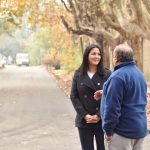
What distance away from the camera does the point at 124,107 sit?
558 centimetres

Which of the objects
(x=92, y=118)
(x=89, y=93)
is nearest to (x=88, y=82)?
(x=89, y=93)

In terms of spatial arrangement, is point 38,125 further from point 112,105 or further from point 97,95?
point 112,105

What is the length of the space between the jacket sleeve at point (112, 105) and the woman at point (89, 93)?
2.87 feet

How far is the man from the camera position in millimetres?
5527

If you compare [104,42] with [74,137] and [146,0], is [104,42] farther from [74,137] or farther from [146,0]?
[74,137]

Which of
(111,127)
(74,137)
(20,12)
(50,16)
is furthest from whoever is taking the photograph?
(50,16)

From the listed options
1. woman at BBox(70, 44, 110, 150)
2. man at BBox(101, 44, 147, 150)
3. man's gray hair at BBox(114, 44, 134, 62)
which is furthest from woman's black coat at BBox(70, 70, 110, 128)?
man's gray hair at BBox(114, 44, 134, 62)

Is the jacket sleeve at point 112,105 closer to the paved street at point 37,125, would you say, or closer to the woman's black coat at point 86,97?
the woman's black coat at point 86,97

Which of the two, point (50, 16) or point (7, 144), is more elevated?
point (50, 16)

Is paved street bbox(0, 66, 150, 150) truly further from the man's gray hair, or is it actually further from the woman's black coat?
the man's gray hair

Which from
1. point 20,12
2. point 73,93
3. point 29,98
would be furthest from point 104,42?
point 73,93

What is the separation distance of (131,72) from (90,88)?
1.04m

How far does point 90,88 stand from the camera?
6.57 metres

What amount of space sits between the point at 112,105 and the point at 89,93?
1.09 meters
